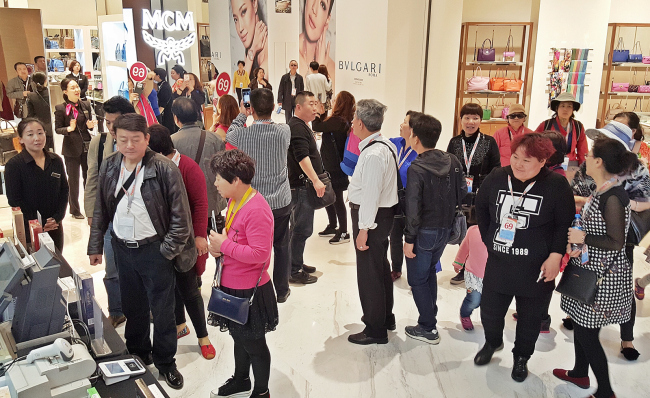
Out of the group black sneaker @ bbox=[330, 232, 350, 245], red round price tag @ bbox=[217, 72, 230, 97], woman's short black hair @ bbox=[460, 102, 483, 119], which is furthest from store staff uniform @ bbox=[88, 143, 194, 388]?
red round price tag @ bbox=[217, 72, 230, 97]

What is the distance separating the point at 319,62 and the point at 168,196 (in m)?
8.10

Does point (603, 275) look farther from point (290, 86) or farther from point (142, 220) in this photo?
point (290, 86)

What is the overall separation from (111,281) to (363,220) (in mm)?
1812

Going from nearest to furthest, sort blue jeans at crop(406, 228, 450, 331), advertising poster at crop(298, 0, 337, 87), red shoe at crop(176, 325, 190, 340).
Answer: blue jeans at crop(406, 228, 450, 331), red shoe at crop(176, 325, 190, 340), advertising poster at crop(298, 0, 337, 87)

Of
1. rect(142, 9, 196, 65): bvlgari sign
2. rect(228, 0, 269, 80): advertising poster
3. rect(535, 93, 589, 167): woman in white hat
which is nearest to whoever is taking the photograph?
rect(535, 93, 589, 167): woman in white hat

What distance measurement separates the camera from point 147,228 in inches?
110

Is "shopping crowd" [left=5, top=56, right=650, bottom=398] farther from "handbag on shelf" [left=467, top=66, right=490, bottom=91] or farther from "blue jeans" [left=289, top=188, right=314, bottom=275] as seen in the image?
"handbag on shelf" [left=467, top=66, right=490, bottom=91]

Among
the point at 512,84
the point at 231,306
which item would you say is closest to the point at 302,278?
the point at 231,306

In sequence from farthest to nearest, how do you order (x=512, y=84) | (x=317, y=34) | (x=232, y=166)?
(x=317, y=34)
(x=512, y=84)
(x=232, y=166)

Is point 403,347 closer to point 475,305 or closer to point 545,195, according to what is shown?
point 475,305

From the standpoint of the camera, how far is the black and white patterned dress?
2.81m

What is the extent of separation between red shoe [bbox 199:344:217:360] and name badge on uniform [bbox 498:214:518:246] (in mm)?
1945

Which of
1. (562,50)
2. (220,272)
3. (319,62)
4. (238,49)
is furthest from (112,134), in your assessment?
(238,49)

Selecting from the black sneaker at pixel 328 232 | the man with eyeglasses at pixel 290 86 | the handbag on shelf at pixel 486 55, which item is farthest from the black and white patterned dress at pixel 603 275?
the man with eyeglasses at pixel 290 86
